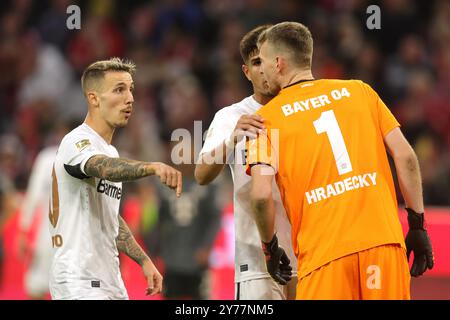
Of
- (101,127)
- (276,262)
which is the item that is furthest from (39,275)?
(276,262)

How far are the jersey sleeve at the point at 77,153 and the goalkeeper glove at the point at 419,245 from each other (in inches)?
73.3

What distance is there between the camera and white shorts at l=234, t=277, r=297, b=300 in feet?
20.5

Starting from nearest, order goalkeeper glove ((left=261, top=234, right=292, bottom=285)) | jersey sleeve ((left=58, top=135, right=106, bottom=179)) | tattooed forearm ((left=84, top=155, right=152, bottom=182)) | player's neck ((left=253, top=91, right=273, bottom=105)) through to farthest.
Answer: tattooed forearm ((left=84, top=155, right=152, bottom=182)) < goalkeeper glove ((left=261, top=234, right=292, bottom=285)) < jersey sleeve ((left=58, top=135, right=106, bottom=179)) < player's neck ((left=253, top=91, right=273, bottom=105))

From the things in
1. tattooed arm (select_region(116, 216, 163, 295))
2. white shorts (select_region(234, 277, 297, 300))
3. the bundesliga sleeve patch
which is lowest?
white shorts (select_region(234, 277, 297, 300))

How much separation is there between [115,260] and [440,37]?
8181 mm

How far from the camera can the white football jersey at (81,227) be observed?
6031 mm

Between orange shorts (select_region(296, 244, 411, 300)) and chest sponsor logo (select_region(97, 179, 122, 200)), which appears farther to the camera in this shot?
chest sponsor logo (select_region(97, 179, 122, 200))

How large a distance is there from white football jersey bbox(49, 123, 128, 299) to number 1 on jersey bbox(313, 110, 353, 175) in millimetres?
1368

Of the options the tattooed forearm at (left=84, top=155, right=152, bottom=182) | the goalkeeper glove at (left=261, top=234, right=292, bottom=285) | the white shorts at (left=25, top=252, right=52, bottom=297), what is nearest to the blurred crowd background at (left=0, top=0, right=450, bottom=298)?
the white shorts at (left=25, top=252, right=52, bottom=297)

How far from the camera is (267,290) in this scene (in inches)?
247

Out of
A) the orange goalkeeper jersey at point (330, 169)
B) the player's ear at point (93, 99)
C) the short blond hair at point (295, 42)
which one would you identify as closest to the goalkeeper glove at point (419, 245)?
the orange goalkeeper jersey at point (330, 169)

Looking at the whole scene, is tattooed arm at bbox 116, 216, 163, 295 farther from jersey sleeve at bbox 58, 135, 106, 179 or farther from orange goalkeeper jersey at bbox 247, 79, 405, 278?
orange goalkeeper jersey at bbox 247, 79, 405, 278

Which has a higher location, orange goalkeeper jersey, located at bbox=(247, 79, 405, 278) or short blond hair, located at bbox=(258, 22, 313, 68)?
short blond hair, located at bbox=(258, 22, 313, 68)
